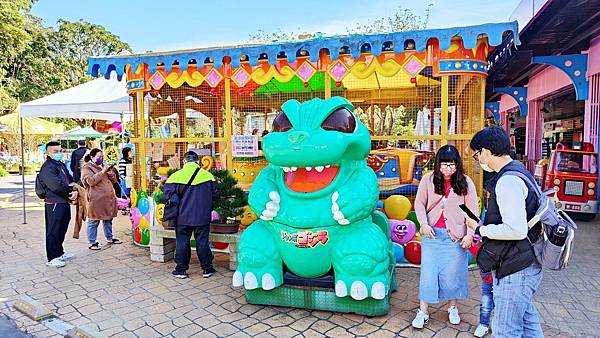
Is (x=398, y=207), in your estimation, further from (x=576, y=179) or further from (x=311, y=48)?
(x=576, y=179)

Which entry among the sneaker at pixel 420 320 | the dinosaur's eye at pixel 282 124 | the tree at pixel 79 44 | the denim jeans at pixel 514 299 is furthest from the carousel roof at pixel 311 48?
the tree at pixel 79 44

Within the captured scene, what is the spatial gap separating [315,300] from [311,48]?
3026 mm

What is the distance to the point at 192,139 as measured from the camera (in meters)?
6.20

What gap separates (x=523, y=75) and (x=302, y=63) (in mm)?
8606

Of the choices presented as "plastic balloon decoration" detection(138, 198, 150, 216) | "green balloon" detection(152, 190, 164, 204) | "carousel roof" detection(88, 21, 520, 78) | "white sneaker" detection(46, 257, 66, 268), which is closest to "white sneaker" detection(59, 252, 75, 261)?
"white sneaker" detection(46, 257, 66, 268)

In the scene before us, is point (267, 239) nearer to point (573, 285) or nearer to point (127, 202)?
point (573, 285)

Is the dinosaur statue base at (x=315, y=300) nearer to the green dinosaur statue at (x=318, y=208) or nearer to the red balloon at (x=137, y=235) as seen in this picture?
the green dinosaur statue at (x=318, y=208)

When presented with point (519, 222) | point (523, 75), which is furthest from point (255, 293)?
point (523, 75)

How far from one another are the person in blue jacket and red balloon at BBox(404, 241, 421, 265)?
2.47 metres

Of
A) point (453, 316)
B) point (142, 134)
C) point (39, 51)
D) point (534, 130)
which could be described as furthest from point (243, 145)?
point (39, 51)

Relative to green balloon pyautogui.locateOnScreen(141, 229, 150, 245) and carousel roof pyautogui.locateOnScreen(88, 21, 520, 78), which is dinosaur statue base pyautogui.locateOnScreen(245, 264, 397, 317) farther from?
green balloon pyautogui.locateOnScreen(141, 229, 150, 245)

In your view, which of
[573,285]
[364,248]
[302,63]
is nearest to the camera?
[364,248]

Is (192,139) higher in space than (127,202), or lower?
higher

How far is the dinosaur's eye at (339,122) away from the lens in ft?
12.9
